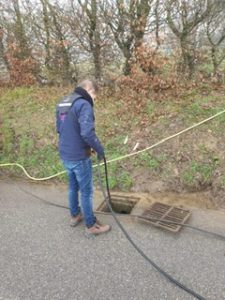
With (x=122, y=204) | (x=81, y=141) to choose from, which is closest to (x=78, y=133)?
(x=81, y=141)

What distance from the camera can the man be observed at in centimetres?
385

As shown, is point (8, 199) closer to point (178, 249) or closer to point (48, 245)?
point (48, 245)

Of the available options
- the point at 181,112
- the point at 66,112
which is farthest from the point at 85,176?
the point at 181,112

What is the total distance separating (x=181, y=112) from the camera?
6234 mm

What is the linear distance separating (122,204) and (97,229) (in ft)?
2.85

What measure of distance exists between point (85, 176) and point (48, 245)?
87 cm

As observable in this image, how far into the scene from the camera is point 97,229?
14.0 feet

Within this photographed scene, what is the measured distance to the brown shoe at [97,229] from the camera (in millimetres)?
4230

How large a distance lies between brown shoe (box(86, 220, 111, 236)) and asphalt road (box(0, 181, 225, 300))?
2.7 inches

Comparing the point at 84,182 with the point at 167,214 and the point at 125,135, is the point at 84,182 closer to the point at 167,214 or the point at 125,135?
the point at 167,214

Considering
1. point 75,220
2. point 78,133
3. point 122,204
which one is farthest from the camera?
point 122,204

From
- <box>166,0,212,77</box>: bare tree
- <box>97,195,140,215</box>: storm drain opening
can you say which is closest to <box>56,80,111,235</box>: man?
<box>97,195,140,215</box>: storm drain opening

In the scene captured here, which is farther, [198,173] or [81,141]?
[198,173]

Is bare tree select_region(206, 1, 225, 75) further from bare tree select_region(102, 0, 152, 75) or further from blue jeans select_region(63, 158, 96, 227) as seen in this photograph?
blue jeans select_region(63, 158, 96, 227)
